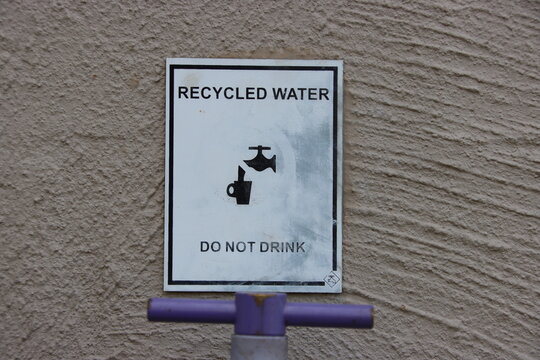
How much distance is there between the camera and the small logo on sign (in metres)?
1.12

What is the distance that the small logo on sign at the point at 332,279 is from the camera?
1.12 metres

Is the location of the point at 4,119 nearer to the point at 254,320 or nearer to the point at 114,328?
the point at 114,328

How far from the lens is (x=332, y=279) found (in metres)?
1.13

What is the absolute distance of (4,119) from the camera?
114 cm

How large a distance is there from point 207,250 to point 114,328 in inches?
7.1

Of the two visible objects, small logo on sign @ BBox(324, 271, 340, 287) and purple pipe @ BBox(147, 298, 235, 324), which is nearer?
purple pipe @ BBox(147, 298, 235, 324)

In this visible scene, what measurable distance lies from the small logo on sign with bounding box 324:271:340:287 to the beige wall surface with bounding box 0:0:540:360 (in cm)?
2

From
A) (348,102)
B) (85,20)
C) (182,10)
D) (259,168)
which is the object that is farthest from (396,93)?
(85,20)

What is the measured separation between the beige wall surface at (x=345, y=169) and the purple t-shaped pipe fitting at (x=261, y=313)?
0.22 meters

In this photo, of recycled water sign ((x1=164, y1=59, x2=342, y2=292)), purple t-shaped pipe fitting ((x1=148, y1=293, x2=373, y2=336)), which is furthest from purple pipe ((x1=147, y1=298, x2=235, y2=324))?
recycled water sign ((x1=164, y1=59, x2=342, y2=292))

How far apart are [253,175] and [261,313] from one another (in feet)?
0.96

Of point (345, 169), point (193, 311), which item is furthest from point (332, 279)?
point (193, 311)

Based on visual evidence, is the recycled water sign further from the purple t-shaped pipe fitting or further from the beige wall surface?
the purple t-shaped pipe fitting

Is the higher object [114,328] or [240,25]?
[240,25]
